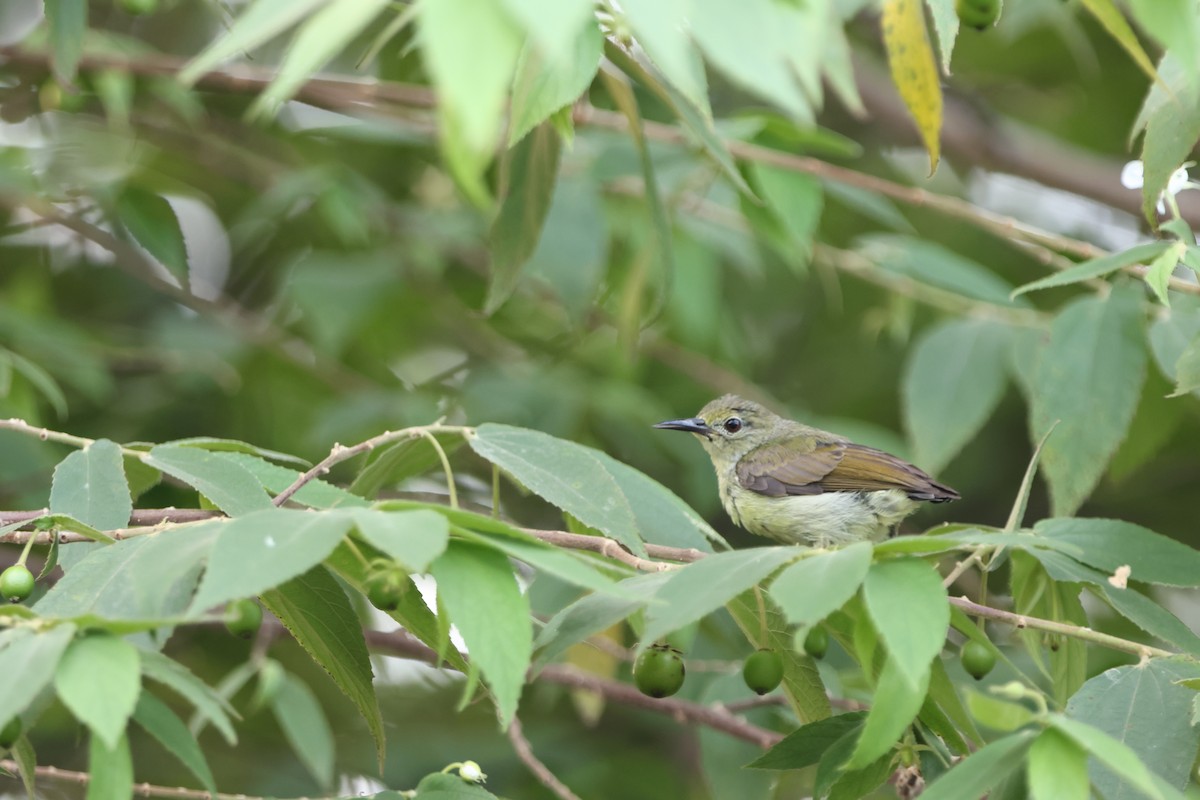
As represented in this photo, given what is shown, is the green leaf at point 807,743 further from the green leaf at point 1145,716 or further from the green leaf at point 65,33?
the green leaf at point 65,33

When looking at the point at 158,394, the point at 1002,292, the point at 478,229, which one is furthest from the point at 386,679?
the point at 1002,292

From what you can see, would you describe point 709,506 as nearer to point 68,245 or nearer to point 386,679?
point 386,679

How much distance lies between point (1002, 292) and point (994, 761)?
3.06 metres

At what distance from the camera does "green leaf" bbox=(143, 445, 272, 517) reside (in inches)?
91.2

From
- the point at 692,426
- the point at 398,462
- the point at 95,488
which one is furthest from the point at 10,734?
the point at 692,426

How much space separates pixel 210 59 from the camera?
1595 mm

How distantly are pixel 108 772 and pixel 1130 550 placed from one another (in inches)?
70.7

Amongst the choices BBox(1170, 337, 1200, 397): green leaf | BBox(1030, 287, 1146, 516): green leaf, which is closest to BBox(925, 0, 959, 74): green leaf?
BBox(1170, 337, 1200, 397): green leaf

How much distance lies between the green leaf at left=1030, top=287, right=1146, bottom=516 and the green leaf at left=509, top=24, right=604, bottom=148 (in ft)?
5.25

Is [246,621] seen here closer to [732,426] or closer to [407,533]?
[407,533]

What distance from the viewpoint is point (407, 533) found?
1805mm

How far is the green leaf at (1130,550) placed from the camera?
251 centimetres

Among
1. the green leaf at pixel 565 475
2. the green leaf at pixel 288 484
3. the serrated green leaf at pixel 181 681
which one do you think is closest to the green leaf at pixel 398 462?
the green leaf at pixel 288 484

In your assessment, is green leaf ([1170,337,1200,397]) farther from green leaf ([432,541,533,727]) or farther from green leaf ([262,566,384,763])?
green leaf ([262,566,384,763])
